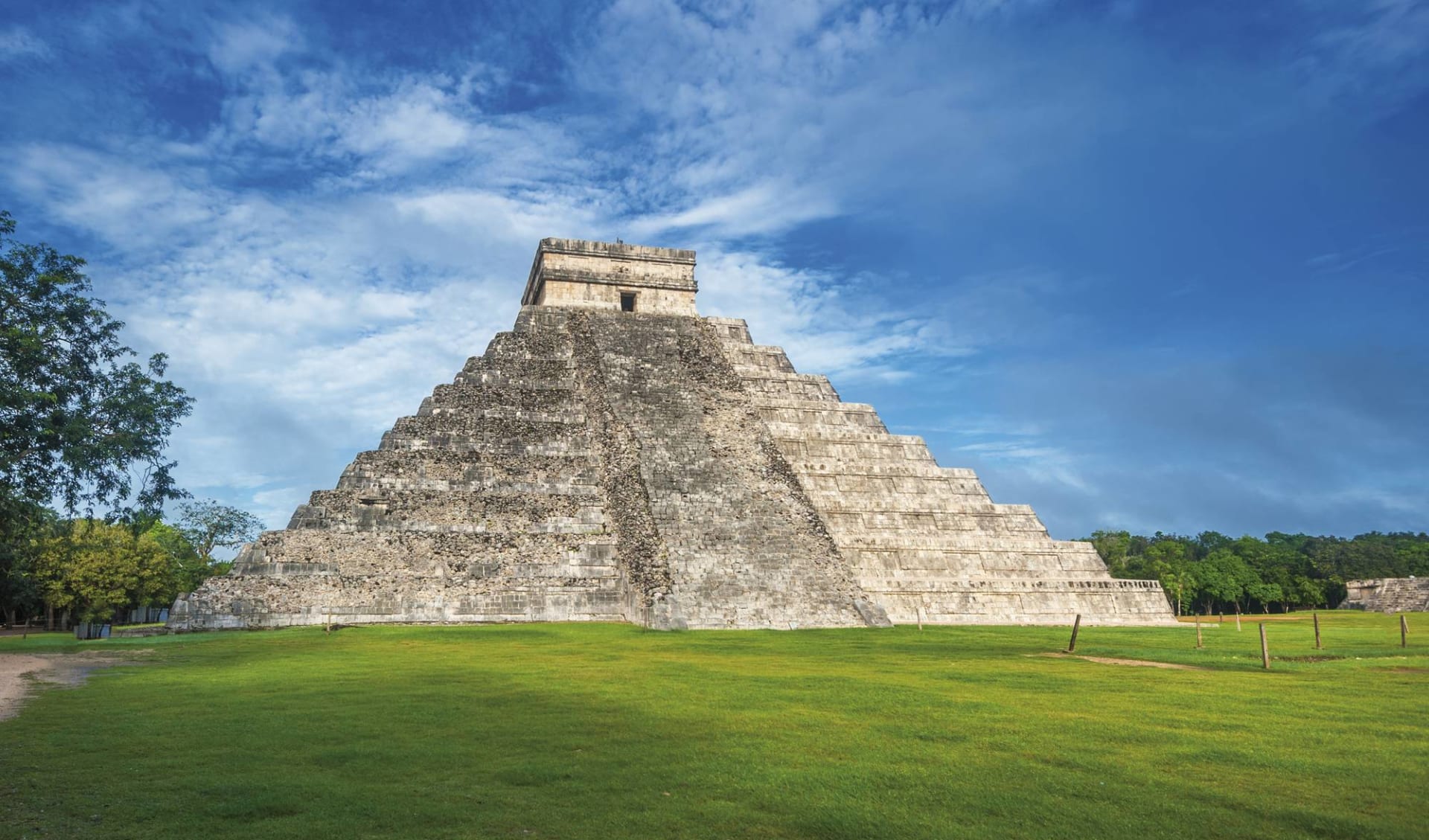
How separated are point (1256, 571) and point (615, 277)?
5654cm

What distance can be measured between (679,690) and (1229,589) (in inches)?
2404

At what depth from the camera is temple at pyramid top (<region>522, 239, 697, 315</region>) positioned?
31938 mm

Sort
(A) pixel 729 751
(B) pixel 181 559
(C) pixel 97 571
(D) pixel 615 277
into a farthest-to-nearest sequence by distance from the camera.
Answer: (B) pixel 181 559 < (C) pixel 97 571 < (D) pixel 615 277 < (A) pixel 729 751

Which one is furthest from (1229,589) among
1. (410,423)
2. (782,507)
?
(410,423)

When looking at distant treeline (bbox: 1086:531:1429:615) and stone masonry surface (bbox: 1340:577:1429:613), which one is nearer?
stone masonry surface (bbox: 1340:577:1429:613)

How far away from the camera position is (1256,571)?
6738 cm

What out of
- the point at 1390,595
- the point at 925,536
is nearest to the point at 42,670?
the point at 925,536

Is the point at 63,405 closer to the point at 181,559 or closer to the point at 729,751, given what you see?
the point at 729,751

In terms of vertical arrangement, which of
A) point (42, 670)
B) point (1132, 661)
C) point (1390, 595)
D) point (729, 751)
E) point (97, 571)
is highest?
point (1390, 595)

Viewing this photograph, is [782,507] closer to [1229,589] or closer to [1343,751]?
[1343,751]

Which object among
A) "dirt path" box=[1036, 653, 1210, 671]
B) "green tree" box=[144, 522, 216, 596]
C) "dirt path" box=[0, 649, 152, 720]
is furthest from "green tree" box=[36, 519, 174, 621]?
"dirt path" box=[1036, 653, 1210, 671]

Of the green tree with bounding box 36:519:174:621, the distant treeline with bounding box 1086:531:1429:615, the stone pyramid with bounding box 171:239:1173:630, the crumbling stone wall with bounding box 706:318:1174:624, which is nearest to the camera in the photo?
the stone pyramid with bounding box 171:239:1173:630

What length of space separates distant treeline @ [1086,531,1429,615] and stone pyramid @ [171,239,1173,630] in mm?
36598

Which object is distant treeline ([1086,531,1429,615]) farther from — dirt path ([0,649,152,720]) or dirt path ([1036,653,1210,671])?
dirt path ([0,649,152,720])
